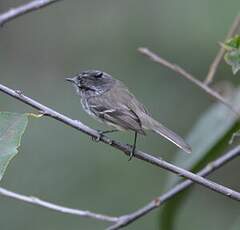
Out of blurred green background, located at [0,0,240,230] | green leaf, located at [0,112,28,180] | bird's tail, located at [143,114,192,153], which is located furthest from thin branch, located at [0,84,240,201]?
blurred green background, located at [0,0,240,230]

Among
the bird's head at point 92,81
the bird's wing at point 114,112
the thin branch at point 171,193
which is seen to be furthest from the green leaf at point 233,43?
the bird's head at point 92,81

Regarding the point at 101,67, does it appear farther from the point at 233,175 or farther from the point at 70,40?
the point at 233,175

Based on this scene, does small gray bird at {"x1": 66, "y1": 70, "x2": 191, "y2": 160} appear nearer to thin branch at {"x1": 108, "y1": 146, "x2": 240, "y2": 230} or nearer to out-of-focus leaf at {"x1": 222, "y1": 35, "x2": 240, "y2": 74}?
thin branch at {"x1": 108, "y1": 146, "x2": 240, "y2": 230}

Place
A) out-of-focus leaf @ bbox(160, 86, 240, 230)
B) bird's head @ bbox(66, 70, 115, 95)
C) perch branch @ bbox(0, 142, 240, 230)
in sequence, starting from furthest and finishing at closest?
bird's head @ bbox(66, 70, 115, 95) < out-of-focus leaf @ bbox(160, 86, 240, 230) < perch branch @ bbox(0, 142, 240, 230)

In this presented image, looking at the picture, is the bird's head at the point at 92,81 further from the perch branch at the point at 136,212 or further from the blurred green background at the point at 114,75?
the blurred green background at the point at 114,75

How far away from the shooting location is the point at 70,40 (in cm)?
1063

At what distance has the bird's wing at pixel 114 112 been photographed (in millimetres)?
4270

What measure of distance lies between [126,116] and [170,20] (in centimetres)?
581

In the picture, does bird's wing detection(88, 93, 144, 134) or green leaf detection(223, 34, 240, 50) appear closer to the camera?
green leaf detection(223, 34, 240, 50)

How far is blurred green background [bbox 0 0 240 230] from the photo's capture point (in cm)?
877

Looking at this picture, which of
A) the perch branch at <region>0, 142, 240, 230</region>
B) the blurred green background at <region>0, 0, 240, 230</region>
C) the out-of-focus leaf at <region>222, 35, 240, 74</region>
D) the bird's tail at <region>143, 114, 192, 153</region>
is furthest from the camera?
the blurred green background at <region>0, 0, 240, 230</region>

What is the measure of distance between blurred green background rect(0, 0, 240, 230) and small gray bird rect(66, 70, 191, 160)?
11.8 feet

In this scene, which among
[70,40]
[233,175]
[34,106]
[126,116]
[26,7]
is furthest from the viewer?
[70,40]

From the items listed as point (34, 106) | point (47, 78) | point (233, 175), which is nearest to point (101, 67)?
point (47, 78)
